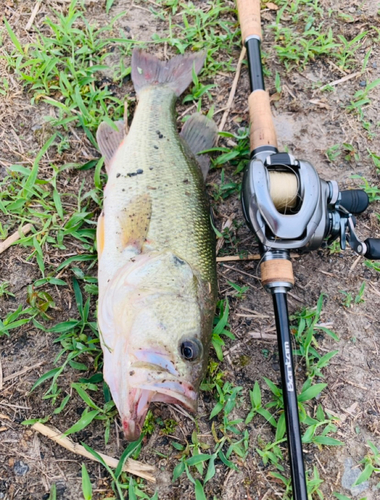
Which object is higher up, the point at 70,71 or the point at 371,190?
the point at 70,71

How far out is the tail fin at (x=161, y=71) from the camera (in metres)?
3.53

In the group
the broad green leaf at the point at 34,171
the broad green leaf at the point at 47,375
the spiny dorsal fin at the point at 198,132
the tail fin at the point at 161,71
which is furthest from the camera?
the tail fin at the point at 161,71

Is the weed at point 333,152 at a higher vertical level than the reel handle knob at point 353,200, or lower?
higher

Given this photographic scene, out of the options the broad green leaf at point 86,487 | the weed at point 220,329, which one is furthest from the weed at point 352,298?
the broad green leaf at point 86,487

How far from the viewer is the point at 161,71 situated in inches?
141

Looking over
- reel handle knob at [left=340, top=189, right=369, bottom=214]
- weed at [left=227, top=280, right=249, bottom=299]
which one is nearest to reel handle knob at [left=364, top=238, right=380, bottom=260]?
reel handle knob at [left=340, top=189, right=369, bottom=214]

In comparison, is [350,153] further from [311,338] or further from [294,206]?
[311,338]

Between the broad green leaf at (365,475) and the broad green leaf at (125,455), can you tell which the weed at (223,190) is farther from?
the broad green leaf at (365,475)

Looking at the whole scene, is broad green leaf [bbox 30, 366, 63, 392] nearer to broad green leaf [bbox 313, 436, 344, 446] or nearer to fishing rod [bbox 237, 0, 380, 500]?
fishing rod [bbox 237, 0, 380, 500]

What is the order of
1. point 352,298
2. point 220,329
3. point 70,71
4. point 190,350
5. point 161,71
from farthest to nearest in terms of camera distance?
point 70,71, point 161,71, point 352,298, point 220,329, point 190,350

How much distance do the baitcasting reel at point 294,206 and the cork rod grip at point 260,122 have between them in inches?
14.2

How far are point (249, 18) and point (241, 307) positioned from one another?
2490 mm

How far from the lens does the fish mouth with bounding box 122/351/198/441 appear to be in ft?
7.35

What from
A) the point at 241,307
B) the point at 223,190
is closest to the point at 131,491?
the point at 241,307
